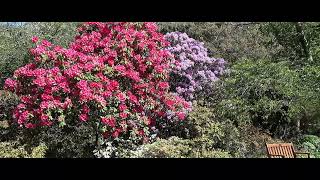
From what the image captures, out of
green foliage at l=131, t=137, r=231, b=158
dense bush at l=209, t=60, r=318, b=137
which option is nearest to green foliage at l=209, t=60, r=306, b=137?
dense bush at l=209, t=60, r=318, b=137

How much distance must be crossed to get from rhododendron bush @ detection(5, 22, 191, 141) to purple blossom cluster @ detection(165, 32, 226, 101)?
48 centimetres

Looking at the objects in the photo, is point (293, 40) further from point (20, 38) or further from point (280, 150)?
point (20, 38)

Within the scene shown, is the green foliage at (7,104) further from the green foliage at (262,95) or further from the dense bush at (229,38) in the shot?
the green foliage at (262,95)

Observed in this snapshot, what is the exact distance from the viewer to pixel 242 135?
7.07 meters

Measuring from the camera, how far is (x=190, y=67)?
7555 millimetres

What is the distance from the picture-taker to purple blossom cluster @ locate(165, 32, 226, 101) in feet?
24.2

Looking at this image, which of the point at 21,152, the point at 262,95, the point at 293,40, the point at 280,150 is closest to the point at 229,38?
the point at 293,40

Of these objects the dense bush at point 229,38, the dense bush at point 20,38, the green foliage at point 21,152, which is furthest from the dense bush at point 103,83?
the dense bush at point 229,38

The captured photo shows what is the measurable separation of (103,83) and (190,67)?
1982 mm

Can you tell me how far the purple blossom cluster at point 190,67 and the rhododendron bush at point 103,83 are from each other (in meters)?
0.48

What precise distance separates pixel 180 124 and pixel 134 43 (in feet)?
4.67

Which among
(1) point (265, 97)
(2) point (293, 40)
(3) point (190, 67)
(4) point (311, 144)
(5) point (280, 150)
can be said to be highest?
(2) point (293, 40)
